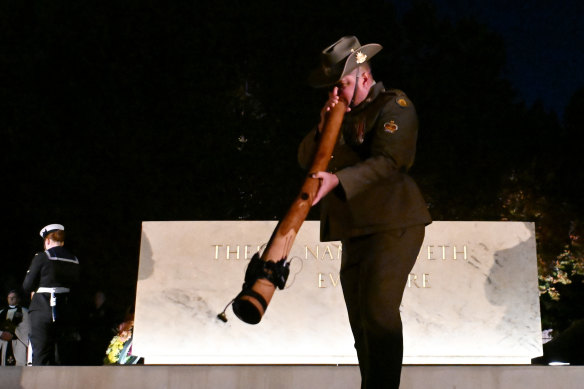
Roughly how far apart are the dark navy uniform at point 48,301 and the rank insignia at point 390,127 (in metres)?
4.32

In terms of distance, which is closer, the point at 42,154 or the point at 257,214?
the point at 42,154

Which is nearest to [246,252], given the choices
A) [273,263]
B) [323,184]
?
[323,184]

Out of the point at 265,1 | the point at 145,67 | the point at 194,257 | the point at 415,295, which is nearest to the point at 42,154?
the point at 145,67

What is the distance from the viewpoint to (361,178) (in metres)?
2.49

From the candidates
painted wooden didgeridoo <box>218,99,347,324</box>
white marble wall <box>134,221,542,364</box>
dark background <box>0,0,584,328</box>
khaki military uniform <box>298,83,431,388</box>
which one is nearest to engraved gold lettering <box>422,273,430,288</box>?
white marble wall <box>134,221,542,364</box>

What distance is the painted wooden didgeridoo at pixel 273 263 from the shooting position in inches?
82.3

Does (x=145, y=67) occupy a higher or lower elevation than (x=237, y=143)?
higher

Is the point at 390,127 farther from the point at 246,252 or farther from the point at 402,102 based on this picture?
the point at 246,252

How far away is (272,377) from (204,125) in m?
13.3

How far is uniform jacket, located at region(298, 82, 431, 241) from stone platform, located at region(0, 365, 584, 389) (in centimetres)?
166

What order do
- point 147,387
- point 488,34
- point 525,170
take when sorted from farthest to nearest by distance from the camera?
1. point 488,34
2. point 525,170
3. point 147,387

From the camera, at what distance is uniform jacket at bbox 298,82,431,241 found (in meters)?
2.55

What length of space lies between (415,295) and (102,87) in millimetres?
12977

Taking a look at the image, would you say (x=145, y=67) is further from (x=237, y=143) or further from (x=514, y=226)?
(x=514, y=226)
